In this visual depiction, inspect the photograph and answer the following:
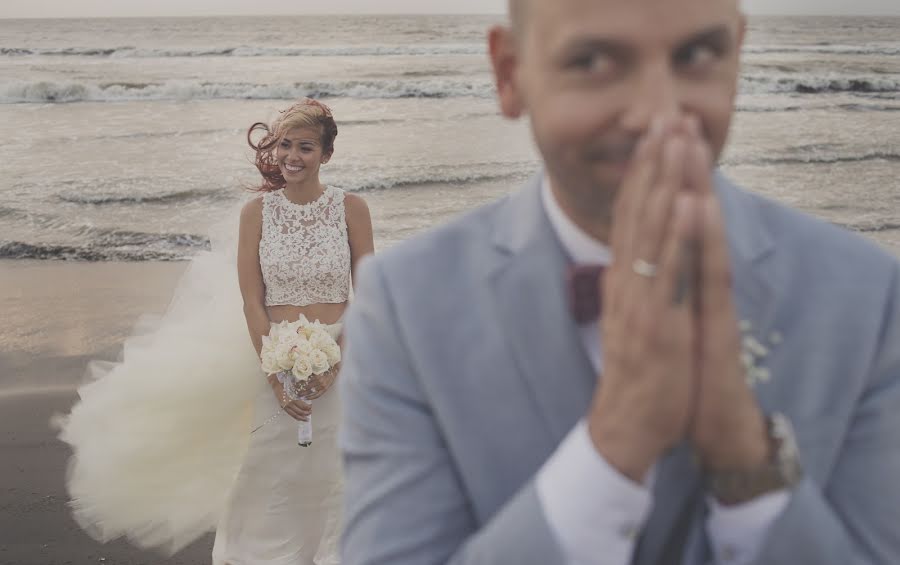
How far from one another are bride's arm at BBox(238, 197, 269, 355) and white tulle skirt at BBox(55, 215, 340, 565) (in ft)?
0.59

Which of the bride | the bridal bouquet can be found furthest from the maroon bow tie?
the bride

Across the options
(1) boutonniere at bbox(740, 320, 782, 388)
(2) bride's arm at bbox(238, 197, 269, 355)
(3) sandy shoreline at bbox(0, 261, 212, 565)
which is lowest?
(3) sandy shoreline at bbox(0, 261, 212, 565)

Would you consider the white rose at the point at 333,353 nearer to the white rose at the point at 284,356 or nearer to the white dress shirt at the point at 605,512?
the white rose at the point at 284,356

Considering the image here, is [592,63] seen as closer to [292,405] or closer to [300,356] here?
[300,356]

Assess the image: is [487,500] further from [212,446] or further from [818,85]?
[818,85]

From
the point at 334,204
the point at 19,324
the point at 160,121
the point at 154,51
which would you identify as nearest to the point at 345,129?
the point at 160,121

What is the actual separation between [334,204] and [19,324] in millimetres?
4528

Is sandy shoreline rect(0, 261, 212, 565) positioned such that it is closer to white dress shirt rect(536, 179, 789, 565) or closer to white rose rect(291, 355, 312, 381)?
white rose rect(291, 355, 312, 381)

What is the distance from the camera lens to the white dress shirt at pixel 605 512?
3.86ft

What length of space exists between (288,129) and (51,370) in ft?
11.8

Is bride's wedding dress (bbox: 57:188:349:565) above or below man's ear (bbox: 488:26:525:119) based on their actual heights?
below

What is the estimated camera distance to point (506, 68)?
1463 mm

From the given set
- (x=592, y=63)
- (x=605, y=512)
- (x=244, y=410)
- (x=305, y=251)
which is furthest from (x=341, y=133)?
(x=605, y=512)

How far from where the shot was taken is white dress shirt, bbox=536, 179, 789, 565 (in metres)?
1.18
